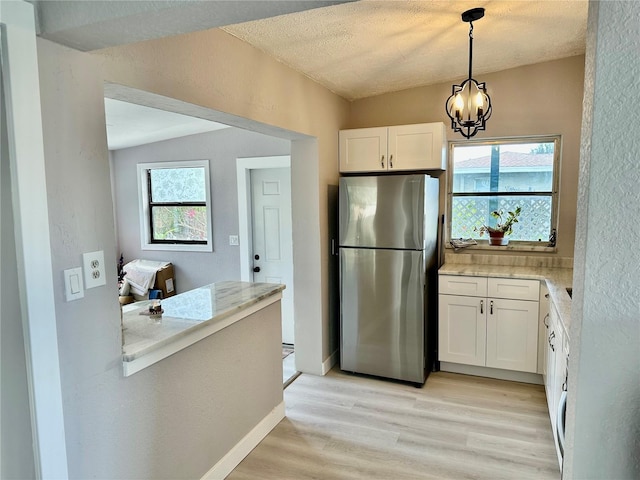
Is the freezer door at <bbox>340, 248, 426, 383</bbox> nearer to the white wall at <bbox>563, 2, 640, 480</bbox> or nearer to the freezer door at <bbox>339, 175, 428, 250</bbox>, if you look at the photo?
the freezer door at <bbox>339, 175, 428, 250</bbox>

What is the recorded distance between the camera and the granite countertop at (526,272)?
9.25ft

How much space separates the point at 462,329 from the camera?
344 cm

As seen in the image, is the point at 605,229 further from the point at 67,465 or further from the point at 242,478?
the point at 242,478

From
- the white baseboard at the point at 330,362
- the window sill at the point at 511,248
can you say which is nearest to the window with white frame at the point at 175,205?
the white baseboard at the point at 330,362

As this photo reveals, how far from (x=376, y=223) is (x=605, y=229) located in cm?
251


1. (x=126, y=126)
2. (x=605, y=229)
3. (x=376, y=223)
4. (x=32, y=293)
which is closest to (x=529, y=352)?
(x=376, y=223)

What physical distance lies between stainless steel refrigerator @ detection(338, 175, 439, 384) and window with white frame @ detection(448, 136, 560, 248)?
0.44 metres

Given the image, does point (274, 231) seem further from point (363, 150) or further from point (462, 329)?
point (462, 329)

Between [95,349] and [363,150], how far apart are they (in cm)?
270

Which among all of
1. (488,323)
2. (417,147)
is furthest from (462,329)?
(417,147)

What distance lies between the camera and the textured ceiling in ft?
7.32

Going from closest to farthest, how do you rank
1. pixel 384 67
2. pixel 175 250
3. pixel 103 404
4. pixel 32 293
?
pixel 32 293 < pixel 103 404 < pixel 384 67 < pixel 175 250

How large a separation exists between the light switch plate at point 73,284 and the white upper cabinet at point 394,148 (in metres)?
2.61

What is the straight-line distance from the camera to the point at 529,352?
10.7 ft
